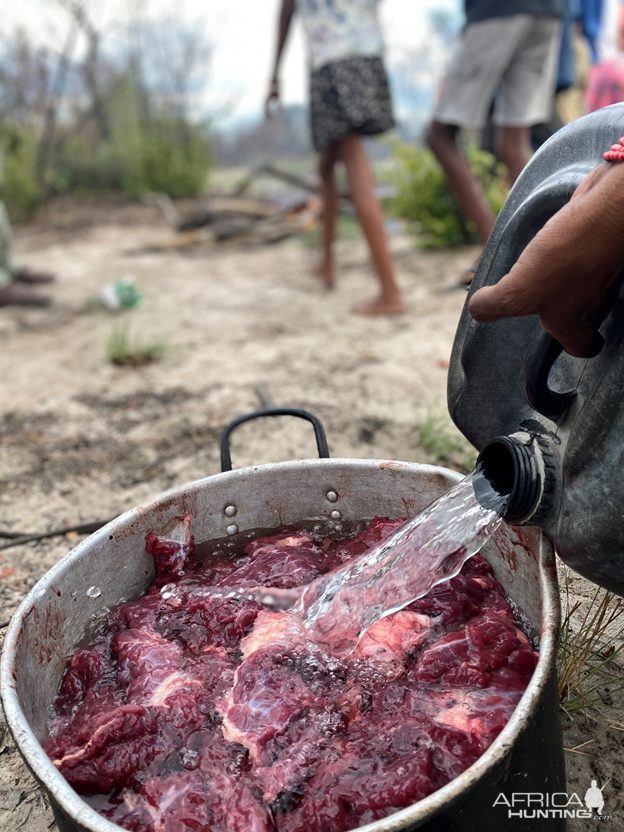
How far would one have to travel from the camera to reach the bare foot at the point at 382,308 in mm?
4805

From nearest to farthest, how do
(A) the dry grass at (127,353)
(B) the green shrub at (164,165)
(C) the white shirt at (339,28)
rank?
1. (A) the dry grass at (127,353)
2. (C) the white shirt at (339,28)
3. (B) the green shrub at (164,165)

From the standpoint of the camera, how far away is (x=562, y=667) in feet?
5.37

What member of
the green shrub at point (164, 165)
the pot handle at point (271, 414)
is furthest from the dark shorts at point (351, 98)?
the green shrub at point (164, 165)

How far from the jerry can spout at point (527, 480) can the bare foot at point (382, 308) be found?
11.8ft

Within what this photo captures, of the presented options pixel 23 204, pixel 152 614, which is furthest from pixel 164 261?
pixel 152 614

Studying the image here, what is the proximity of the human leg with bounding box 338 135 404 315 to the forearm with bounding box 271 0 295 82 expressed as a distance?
98 cm

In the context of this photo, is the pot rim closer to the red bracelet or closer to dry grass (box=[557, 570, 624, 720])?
dry grass (box=[557, 570, 624, 720])

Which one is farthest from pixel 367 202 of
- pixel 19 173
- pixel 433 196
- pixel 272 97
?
pixel 19 173

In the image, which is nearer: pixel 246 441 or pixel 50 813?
pixel 50 813

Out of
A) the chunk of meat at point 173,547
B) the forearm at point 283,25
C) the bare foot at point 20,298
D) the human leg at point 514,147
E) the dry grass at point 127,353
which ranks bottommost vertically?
the bare foot at point 20,298

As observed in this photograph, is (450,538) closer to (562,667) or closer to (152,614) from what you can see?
(562,667)

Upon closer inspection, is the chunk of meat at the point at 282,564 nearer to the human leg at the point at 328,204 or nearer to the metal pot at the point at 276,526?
the metal pot at the point at 276,526

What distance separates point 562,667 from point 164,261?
7.00 meters

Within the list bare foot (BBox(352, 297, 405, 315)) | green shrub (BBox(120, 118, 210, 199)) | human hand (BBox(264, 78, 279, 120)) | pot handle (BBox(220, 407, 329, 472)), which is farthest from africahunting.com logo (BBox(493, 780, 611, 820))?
green shrub (BBox(120, 118, 210, 199))
